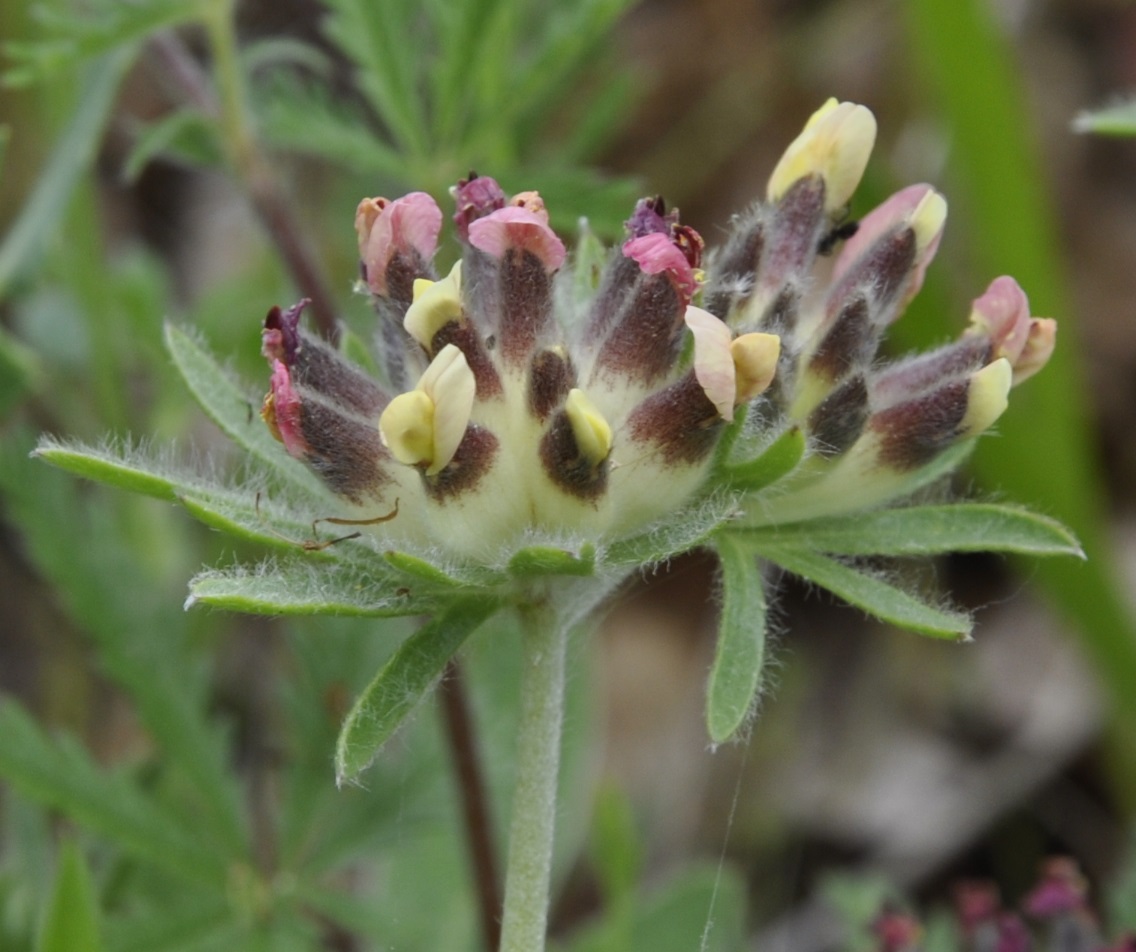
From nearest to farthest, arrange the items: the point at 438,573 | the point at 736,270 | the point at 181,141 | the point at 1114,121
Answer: the point at 438,573 → the point at 736,270 → the point at 1114,121 → the point at 181,141

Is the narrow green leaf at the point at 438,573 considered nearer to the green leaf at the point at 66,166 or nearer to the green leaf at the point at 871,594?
the green leaf at the point at 871,594

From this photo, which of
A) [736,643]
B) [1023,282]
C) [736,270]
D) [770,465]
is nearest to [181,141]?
[736,270]

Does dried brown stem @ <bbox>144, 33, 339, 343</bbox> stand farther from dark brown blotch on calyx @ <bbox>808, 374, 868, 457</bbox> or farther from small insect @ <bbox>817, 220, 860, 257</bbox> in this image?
dark brown blotch on calyx @ <bbox>808, 374, 868, 457</bbox>

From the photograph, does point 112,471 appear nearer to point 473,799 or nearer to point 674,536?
point 674,536

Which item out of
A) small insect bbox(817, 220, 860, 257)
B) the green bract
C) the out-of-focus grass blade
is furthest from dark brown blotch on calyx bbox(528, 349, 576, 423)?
the out-of-focus grass blade

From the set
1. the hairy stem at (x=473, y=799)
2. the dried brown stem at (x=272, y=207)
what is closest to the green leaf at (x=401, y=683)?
the hairy stem at (x=473, y=799)

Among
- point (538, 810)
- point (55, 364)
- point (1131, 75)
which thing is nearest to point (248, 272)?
point (55, 364)
